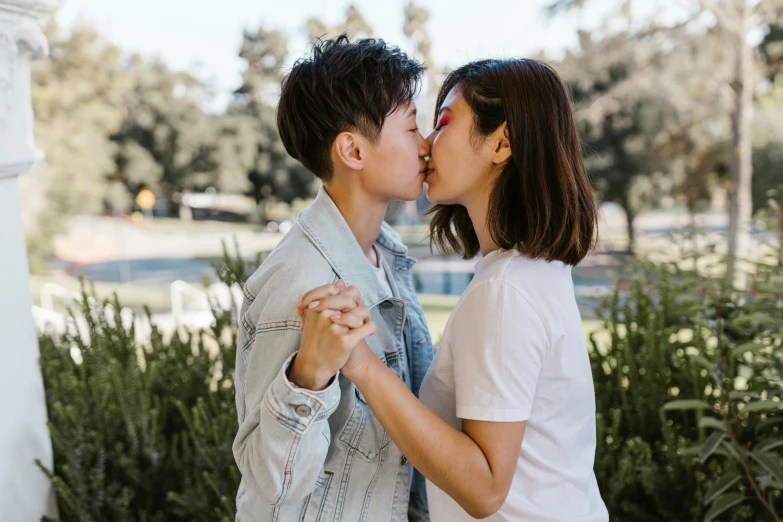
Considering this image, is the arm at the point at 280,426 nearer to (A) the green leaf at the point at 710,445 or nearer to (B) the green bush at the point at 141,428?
(B) the green bush at the point at 141,428

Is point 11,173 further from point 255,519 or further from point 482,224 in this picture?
point 482,224

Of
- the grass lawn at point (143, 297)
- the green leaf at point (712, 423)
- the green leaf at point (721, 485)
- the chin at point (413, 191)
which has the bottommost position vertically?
the grass lawn at point (143, 297)

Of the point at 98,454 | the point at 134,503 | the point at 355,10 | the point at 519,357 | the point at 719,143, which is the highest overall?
the point at 355,10

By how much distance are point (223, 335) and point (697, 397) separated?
135 centimetres

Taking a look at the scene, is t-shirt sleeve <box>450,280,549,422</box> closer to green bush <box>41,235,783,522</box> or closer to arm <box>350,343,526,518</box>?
arm <box>350,343,526,518</box>

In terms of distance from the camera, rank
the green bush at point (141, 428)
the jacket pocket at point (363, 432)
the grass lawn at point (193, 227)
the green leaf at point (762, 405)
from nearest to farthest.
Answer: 1. the jacket pocket at point (363, 432)
2. the green leaf at point (762, 405)
3. the green bush at point (141, 428)
4. the grass lawn at point (193, 227)

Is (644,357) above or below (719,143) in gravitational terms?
below

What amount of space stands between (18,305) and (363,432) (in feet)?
3.11

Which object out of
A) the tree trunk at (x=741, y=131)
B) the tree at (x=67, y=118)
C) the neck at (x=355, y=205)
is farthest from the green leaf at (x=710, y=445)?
the tree at (x=67, y=118)

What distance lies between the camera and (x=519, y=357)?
3.25 feet

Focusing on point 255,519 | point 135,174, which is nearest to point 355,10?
point 135,174

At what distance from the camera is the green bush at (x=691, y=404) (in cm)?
154

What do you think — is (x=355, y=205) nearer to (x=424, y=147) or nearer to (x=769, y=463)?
(x=424, y=147)

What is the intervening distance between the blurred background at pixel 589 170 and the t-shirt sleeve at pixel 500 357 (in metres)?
0.36
